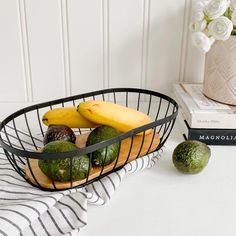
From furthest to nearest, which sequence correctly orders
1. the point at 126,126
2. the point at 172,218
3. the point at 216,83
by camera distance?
the point at 216,83 → the point at 126,126 → the point at 172,218

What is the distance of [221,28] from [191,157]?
0.90ft

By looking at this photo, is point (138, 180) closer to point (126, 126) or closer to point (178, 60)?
point (126, 126)

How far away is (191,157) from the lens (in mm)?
538

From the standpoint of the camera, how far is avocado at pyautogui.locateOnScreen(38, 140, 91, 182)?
460 mm

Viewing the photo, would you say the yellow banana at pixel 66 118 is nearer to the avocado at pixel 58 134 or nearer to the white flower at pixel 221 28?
the avocado at pixel 58 134

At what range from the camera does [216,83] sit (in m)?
0.71

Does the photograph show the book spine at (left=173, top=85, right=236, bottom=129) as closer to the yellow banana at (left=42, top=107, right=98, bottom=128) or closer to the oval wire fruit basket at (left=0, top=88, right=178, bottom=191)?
the oval wire fruit basket at (left=0, top=88, right=178, bottom=191)

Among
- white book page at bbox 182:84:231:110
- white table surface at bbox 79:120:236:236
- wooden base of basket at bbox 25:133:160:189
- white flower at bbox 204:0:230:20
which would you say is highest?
white flower at bbox 204:0:230:20

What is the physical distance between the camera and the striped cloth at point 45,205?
0.41 m

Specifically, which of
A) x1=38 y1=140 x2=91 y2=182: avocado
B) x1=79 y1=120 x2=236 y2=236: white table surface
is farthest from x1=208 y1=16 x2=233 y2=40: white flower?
x1=38 y1=140 x2=91 y2=182: avocado

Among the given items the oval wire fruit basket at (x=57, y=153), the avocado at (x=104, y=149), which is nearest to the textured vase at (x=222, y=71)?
the oval wire fruit basket at (x=57, y=153)

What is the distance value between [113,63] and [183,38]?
204 millimetres

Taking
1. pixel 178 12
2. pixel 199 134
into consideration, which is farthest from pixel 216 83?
pixel 178 12

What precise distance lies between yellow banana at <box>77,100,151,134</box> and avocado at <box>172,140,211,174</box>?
0.10 meters
